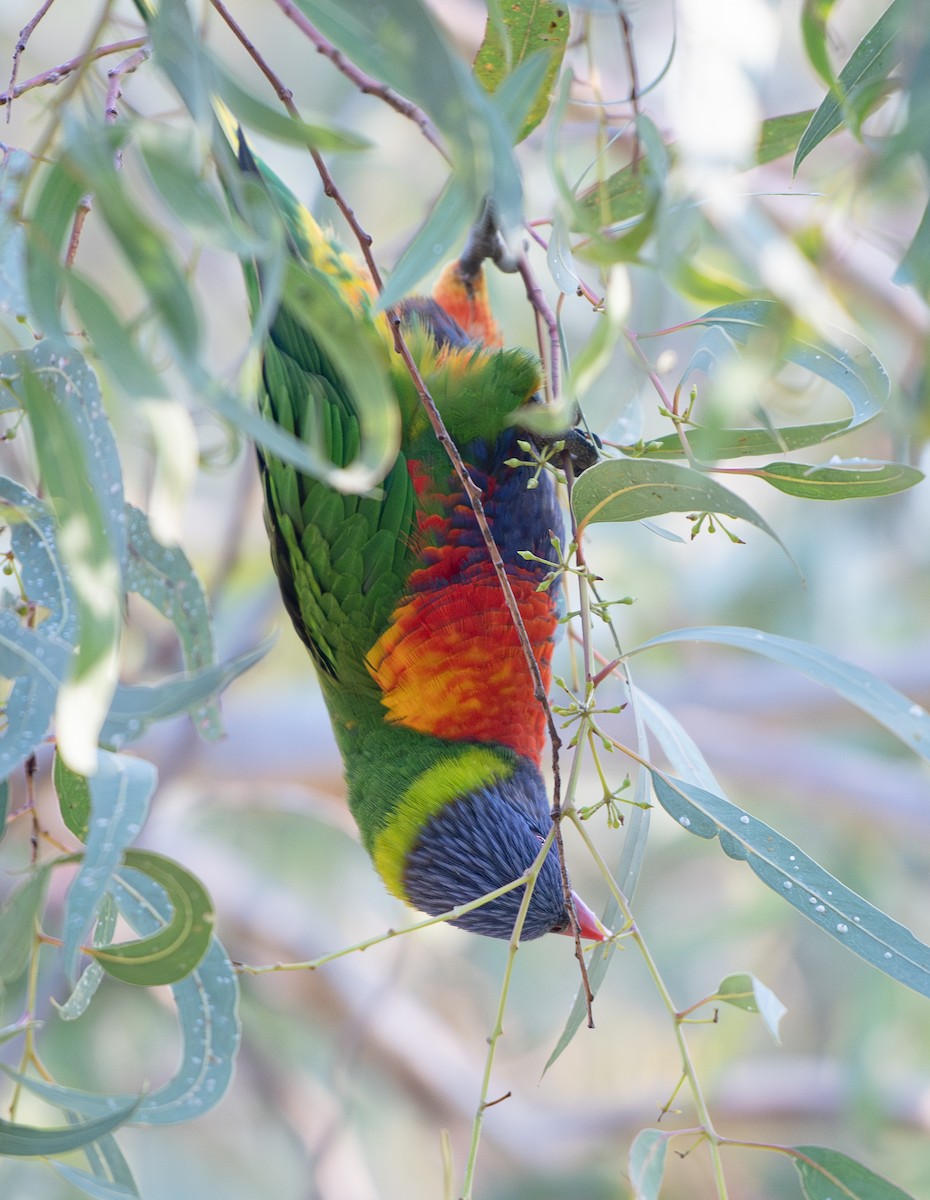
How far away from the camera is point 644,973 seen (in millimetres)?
3982

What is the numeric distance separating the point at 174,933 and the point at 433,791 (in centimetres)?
56

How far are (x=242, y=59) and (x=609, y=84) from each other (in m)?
2.42

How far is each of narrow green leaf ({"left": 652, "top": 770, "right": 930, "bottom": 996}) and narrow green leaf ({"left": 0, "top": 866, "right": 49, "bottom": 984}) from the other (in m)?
0.45

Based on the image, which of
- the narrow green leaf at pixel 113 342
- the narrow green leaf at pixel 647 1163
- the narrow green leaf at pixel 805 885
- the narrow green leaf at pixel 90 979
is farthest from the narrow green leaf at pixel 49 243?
the narrow green leaf at pixel 647 1163

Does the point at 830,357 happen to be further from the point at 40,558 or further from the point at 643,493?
the point at 40,558

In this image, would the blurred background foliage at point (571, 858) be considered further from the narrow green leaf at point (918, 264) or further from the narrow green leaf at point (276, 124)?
the narrow green leaf at point (276, 124)

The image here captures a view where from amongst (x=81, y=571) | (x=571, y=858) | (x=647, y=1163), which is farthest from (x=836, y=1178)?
(x=571, y=858)

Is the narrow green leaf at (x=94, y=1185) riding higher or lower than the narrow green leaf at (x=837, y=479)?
lower

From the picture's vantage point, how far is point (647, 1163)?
2.72 feet

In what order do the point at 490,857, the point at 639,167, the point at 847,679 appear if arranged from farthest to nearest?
the point at 490,857 → the point at 639,167 → the point at 847,679

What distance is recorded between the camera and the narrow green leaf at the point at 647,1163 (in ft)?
2.67

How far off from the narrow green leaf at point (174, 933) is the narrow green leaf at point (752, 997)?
15.1 inches

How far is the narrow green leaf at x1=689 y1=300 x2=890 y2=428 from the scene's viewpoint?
698 mm

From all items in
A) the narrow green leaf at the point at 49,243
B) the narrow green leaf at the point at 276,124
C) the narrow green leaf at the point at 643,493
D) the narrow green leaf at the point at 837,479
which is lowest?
the narrow green leaf at the point at 49,243
